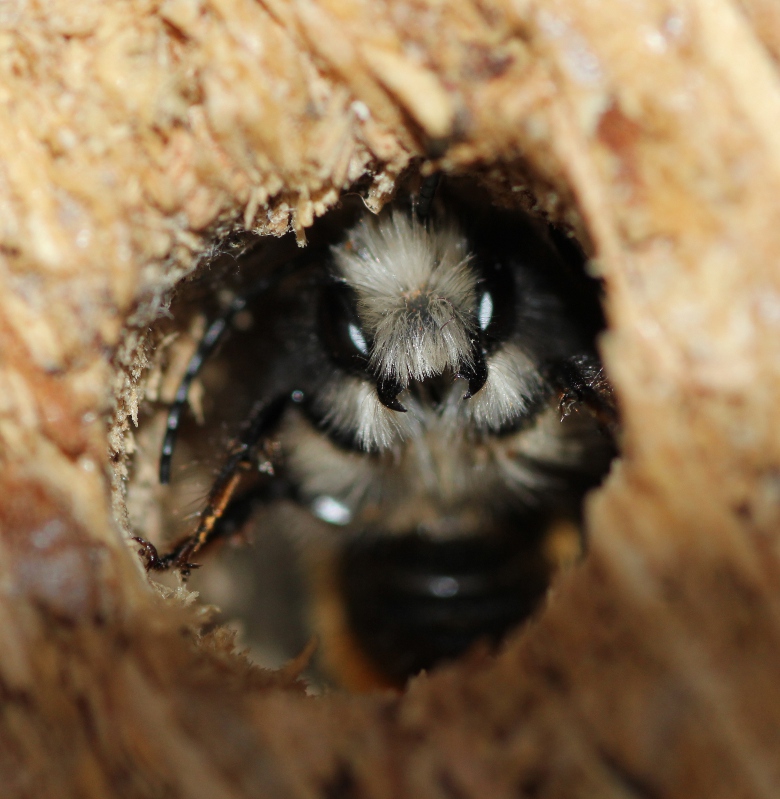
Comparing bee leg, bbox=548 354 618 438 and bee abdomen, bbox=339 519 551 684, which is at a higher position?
bee leg, bbox=548 354 618 438

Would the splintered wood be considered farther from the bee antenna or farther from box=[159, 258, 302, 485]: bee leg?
box=[159, 258, 302, 485]: bee leg

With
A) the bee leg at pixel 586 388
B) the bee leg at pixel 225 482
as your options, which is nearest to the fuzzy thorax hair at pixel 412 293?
the bee leg at pixel 586 388

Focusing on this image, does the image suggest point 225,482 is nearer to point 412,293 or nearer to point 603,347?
point 412,293

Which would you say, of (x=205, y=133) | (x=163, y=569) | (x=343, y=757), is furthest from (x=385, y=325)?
(x=343, y=757)

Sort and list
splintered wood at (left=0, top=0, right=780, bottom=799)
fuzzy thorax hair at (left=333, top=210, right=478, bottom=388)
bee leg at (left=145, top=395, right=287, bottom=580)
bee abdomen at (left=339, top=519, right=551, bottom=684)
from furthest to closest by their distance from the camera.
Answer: bee abdomen at (left=339, top=519, right=551, bottom=684) → bee leg at (left=145, top=395, right=287, bottom=580) → fuzzy thorax hair at (left=333, top=210, right=478, bottom=388) → splintered wood at (left=0, top=0, right=780, bottom=799)

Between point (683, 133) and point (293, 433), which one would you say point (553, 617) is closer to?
point (683, 133)

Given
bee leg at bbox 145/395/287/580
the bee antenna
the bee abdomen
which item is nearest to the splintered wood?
the bee antenna

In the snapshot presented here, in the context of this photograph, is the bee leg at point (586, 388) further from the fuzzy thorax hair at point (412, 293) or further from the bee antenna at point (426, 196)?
the bee antenna at point (426, 196)

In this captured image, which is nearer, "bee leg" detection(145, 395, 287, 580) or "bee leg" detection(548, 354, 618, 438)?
"bee leg" detection(548, 354, 618, 438)
